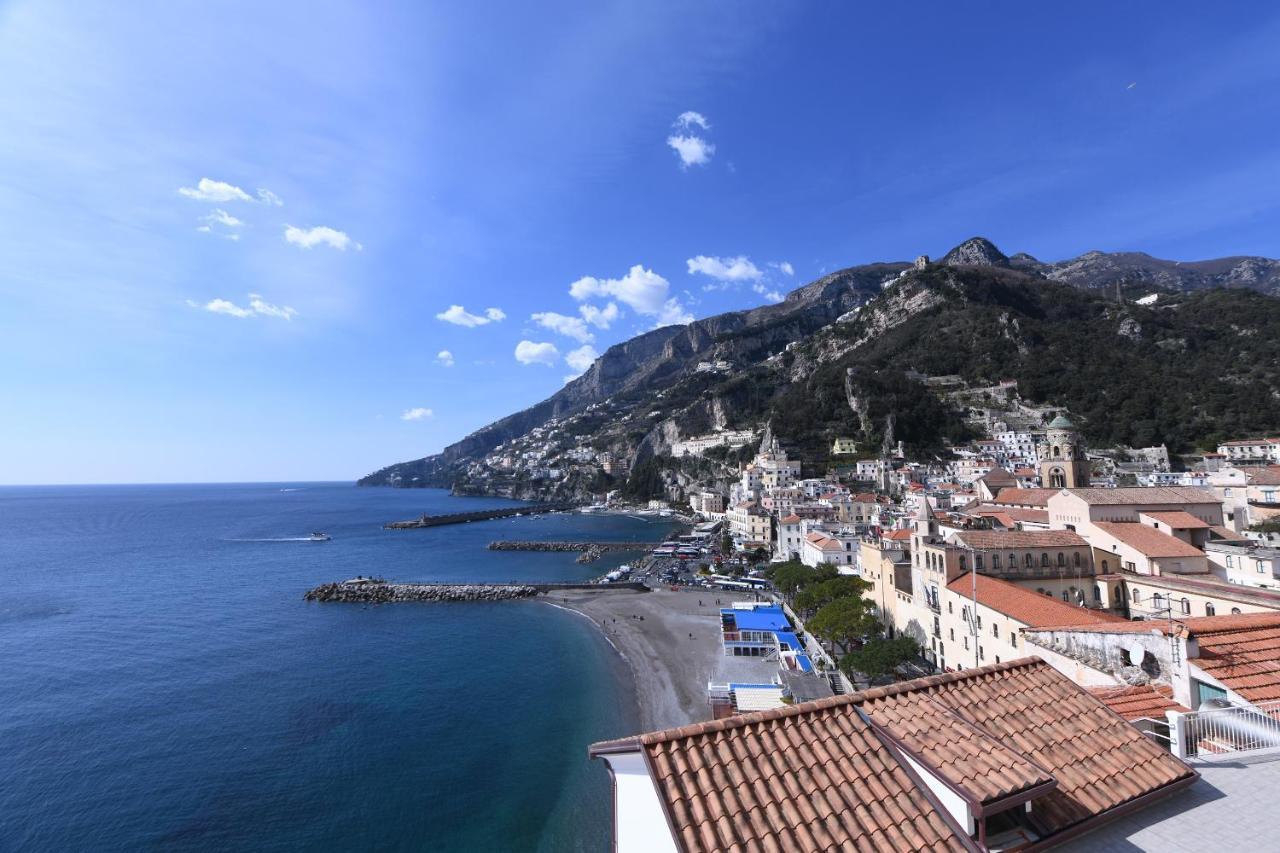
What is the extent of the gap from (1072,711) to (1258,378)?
11880cm

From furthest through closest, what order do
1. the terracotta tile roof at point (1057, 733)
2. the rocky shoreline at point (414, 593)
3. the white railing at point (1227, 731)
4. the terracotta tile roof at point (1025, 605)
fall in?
the rocky shoreline at point (414, 593) < the terracotta tile roof at point (1025, 605) < the white railing at point (1227, 731) < the terracotta tile roof at point (1057, 733)

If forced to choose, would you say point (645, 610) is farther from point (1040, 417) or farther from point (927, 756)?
point (1040, 417)

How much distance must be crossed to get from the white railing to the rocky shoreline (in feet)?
150

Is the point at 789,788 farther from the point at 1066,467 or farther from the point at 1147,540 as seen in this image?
the point at 1066,467

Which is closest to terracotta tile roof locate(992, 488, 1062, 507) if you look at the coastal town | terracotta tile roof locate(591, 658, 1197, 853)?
the coastal town

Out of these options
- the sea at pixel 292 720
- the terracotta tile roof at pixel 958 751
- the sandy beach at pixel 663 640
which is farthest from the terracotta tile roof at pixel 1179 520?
the terracotta tile roof at pixel 958 751

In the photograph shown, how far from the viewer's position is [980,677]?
5.09m

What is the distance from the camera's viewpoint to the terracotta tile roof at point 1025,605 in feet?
55.7

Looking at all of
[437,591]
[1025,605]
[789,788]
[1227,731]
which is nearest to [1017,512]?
[1025,605]

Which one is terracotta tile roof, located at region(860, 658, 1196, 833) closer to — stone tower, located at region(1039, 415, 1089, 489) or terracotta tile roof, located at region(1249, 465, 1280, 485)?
stone tower, located at region(1039, 415, 1089, 489)

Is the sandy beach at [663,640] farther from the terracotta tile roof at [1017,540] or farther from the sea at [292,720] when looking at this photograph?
the terracotta tile roof at [1017,540]

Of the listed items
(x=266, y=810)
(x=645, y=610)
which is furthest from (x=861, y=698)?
(x=645, y=610)

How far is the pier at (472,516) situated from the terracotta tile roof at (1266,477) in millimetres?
101658

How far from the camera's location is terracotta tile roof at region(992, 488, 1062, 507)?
3575 centimetres
